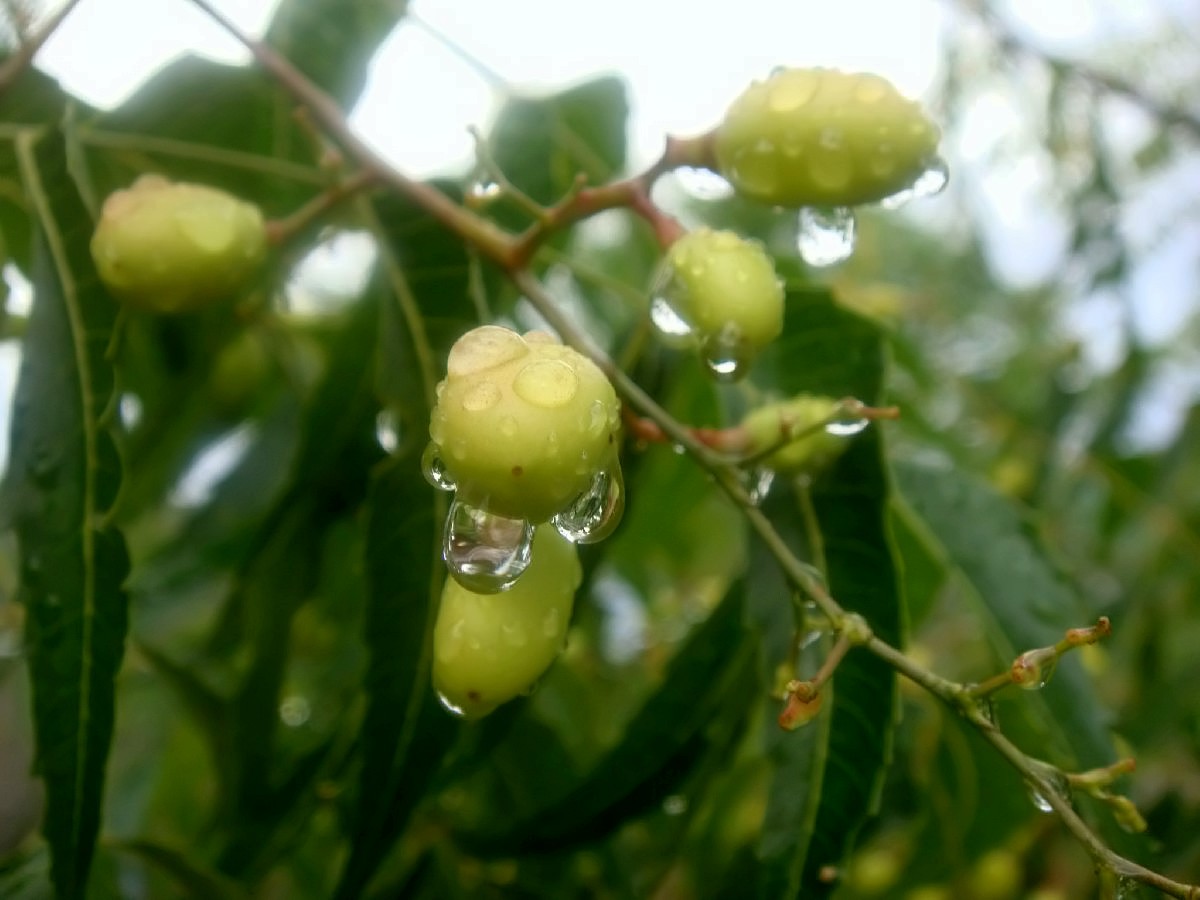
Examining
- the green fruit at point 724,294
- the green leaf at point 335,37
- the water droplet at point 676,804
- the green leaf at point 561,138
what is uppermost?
the green fruit at point 724,294

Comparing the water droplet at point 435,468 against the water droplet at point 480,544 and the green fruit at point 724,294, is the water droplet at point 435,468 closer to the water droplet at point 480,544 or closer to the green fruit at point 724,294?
the water droplet at point 480,544

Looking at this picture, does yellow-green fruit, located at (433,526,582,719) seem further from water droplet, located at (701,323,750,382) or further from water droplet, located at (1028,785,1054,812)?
water droplet, located at (1028,785,1054,812)

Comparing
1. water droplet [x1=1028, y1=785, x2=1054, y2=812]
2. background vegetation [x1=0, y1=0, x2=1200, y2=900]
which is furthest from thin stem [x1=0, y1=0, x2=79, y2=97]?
water droplet [x1=1028, y1=785, x2=1054, y2=812]

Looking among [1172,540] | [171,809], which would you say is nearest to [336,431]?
[171,809]

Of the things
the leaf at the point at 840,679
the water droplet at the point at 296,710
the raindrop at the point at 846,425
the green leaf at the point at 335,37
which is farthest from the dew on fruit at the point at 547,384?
the water droplet at the point at 296,710

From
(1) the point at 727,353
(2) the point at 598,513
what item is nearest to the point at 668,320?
(1) the point at 727,353

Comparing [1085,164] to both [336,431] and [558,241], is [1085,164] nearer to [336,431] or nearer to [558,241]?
[558,241]
